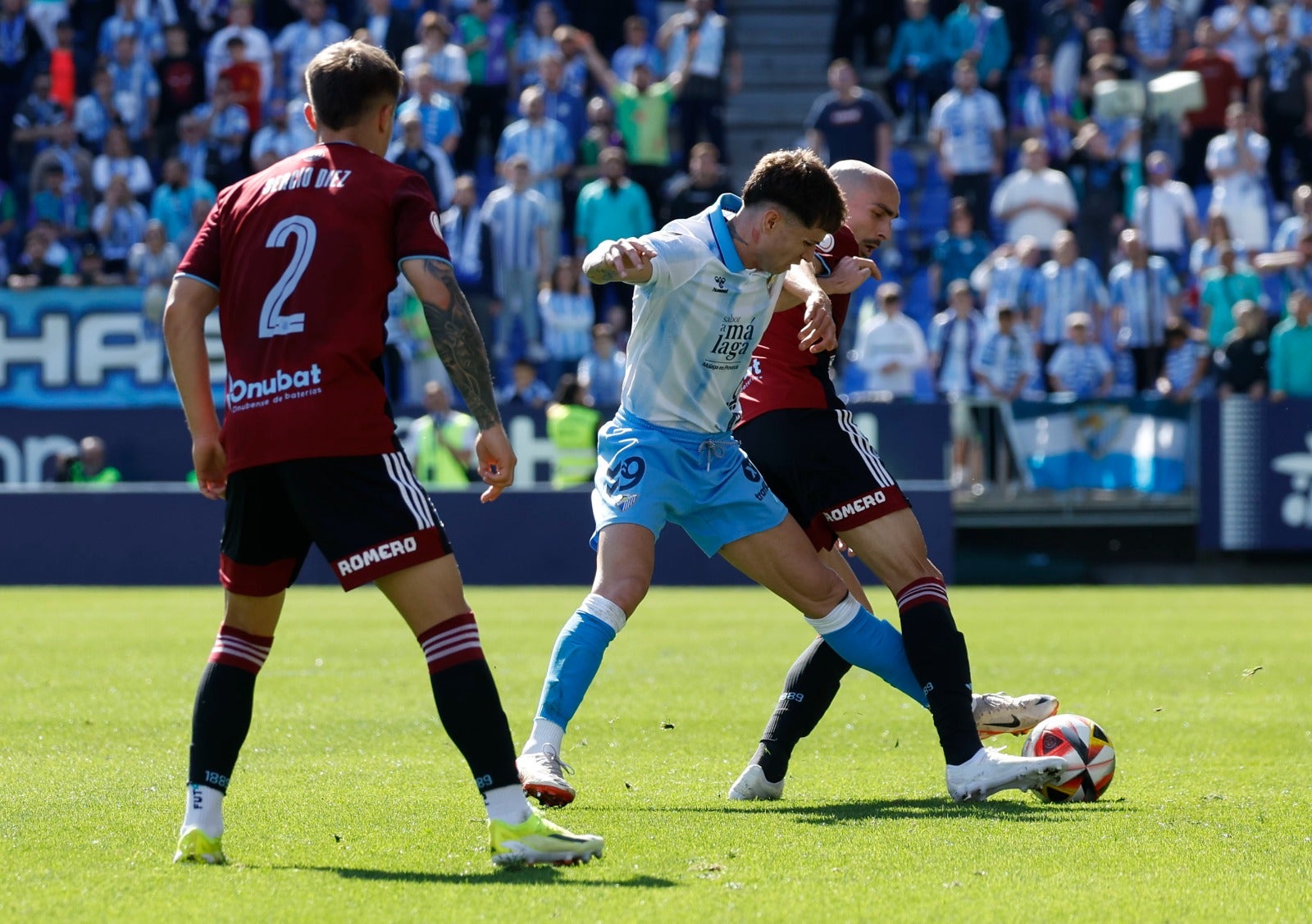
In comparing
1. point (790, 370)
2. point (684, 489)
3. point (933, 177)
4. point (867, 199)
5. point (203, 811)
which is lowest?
point (203, 811)

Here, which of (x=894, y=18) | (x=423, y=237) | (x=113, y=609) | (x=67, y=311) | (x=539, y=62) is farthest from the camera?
(x=894, y=18)

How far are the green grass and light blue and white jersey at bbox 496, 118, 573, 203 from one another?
936 centimetres

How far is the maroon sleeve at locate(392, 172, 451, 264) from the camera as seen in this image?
188 inches

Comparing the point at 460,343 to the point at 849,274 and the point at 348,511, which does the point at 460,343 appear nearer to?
the point at 348,511

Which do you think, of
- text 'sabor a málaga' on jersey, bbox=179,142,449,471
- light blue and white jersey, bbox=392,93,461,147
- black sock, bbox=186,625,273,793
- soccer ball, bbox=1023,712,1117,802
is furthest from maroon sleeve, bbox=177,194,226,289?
light blue and white jersey, bbox=392,93,461,147

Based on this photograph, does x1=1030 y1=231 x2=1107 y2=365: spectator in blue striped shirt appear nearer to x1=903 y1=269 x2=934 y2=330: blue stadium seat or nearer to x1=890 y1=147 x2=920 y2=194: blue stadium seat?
x1=903 y1=269 x2=934 y2=330: blue stadium seat

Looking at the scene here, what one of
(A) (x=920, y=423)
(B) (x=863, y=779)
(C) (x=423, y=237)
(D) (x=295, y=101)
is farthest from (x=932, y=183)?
(C) (x=423, y=237)

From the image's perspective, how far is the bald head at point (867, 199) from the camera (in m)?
6.66

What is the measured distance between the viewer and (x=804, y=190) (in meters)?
5.73

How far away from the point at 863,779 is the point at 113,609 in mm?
10153

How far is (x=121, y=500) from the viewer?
18656mm

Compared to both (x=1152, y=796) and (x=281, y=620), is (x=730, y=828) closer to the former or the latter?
(x=1152, y=796)

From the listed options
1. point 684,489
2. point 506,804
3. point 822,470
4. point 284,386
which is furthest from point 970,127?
point 506,804

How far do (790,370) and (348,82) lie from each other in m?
2.25
